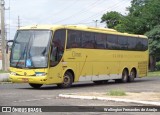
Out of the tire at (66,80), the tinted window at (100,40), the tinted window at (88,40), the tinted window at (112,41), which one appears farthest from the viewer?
the tinted window at (112,41)

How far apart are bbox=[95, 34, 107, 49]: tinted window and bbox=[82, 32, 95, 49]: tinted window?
50 cm

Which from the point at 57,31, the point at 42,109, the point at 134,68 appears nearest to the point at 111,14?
the point at 134,68

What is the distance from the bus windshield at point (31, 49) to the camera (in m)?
22.8

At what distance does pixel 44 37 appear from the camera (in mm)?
23109

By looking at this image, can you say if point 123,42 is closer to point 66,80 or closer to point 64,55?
point 66,80

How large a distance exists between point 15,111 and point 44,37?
406 inches

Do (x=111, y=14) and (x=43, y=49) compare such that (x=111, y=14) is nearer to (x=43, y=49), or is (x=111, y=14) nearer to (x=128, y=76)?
(x=128, y=76)

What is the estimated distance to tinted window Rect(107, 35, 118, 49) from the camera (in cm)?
2860

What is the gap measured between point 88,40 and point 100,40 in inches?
60.9

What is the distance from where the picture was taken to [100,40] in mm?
27531

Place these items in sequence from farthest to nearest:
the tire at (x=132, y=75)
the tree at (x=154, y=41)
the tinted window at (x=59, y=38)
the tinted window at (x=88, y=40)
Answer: the tree at (x=154, y=41)
the tire at (x=132, y=75)
the tinted window at (x=88, y=40)
the tinted window at (x=59, y=38)

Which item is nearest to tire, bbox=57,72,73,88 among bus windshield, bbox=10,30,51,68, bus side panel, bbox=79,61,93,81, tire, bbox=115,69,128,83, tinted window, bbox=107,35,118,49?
bus side panel, bbox=79,61,93,81

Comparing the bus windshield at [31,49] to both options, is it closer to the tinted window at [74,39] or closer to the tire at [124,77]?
the tinted window at [74,39]

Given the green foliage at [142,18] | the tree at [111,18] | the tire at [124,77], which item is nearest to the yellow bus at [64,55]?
the tire at [124,77]
